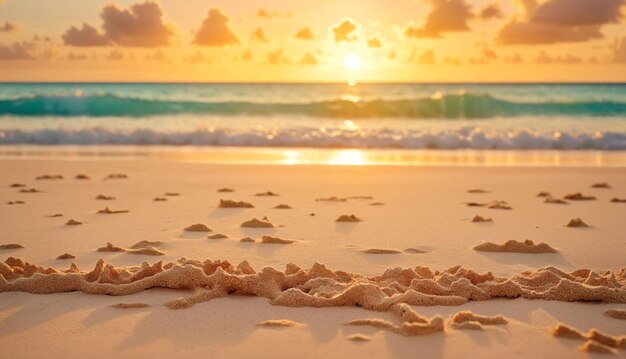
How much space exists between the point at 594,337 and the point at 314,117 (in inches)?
1056

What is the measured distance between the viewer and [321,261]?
4.33 m

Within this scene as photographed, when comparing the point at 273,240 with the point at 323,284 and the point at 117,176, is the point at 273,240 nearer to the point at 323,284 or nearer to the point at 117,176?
the point at 323,284

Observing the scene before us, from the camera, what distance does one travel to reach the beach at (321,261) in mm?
2881

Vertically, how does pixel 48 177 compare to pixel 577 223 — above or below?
above

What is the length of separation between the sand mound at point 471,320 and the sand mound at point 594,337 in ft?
0.71

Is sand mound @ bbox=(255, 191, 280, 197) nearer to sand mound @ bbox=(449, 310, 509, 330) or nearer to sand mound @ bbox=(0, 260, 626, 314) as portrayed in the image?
sand mound @ bbox=(0, 260, 626, 314)

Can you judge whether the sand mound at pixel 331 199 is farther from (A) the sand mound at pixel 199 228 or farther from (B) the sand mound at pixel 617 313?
(B) the sand mound at pixel 617 313

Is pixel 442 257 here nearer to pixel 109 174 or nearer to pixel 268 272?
pixel 268 272

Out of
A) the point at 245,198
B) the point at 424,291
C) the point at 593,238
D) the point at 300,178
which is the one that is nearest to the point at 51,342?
the point at 424,291

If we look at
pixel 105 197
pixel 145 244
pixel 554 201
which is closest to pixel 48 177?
pixel 105 197

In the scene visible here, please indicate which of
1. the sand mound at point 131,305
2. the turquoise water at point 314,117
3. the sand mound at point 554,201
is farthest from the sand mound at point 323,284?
the turquoise water at point 314,117

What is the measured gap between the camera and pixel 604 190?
7.95 metres

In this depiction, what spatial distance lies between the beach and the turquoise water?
26.0 ft

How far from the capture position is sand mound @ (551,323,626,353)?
9.05 feet
